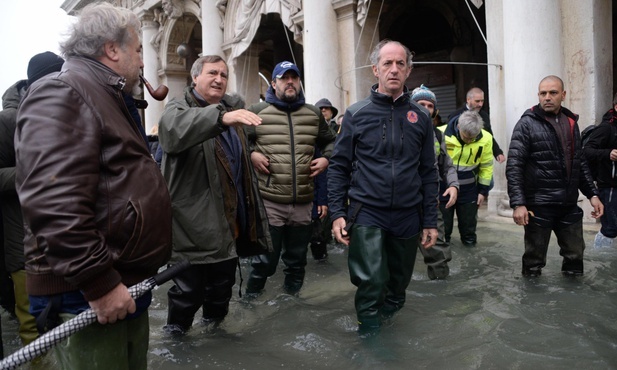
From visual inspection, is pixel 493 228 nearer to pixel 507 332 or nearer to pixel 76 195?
pixel 507 332

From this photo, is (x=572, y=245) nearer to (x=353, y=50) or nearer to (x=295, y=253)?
(x=295, y=253)

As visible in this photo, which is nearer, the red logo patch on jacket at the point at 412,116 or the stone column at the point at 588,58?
the red logo patch on jacket at the point at 412,116

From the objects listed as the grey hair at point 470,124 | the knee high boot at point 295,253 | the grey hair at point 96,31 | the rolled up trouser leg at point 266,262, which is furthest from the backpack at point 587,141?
the grey hair at point 96,31

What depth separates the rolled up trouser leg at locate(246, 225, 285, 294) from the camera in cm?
457

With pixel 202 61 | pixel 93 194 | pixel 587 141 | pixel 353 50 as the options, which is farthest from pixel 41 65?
pixel 353 50

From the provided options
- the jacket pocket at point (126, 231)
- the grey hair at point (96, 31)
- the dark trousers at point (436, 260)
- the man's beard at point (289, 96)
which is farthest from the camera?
→ the dark trousers at point (436, 260)

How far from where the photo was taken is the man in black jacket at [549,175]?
15.1ft

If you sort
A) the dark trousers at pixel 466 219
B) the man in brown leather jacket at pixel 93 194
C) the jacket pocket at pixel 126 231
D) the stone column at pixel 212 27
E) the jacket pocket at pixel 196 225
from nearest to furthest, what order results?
the man in brown leather jacket at pixel 93 194
the jacket pocket at pixel 126 231
the jacket pocket at pixel 196 225
the dark trousers at pixel 466 219
the stone column at pixel 212 27

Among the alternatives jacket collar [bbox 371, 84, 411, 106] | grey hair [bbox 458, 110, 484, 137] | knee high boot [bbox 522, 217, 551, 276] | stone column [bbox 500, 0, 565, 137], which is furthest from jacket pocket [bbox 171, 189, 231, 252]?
stone column [bbox 500, 0, 565, 137]

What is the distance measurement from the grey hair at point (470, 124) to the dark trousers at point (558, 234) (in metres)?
1.53

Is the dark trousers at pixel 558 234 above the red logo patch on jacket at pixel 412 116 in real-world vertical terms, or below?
below

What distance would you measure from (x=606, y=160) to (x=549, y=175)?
1.39 m

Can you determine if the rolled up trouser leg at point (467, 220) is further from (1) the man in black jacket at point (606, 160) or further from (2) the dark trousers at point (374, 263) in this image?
(2) the dark trousers at point (374, 263)

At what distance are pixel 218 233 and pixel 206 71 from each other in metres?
1.17
